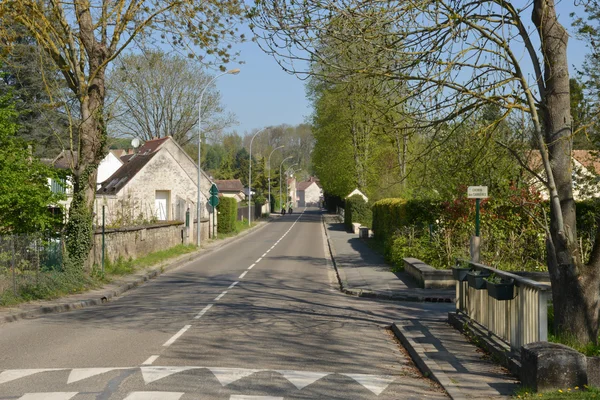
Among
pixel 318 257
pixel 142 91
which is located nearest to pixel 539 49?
pixel 318 257

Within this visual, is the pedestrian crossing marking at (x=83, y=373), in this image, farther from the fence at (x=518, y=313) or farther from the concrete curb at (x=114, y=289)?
the concrete curb at (x=114, y=289)

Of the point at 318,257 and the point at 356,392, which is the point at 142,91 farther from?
the point at 356,392

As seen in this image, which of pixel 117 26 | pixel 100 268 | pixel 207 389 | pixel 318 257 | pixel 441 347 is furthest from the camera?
pixel 318 257

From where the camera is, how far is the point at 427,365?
8711 millimetres

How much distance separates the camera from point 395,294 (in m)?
17.5

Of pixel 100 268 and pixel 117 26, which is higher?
pixel 117 26

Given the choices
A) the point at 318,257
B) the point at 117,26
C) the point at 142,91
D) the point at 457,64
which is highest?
the point at 142,91

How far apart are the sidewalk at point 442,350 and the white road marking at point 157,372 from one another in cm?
307

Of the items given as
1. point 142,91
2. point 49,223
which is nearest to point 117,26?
point 49,223

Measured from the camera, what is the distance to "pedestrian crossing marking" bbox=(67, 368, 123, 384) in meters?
7.91

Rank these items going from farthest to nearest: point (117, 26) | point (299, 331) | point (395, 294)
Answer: point (117, 26), point (395, 294), point (299, 331)

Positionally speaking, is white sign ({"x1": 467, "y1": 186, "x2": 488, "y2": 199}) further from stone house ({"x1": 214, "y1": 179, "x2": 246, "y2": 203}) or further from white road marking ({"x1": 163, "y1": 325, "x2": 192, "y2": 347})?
stone house ({"x1": 214, "y1": 179, "x2": 246, "y2": 203})

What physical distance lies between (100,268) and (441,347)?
524 inches

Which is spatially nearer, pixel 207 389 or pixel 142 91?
pixel 207 389
